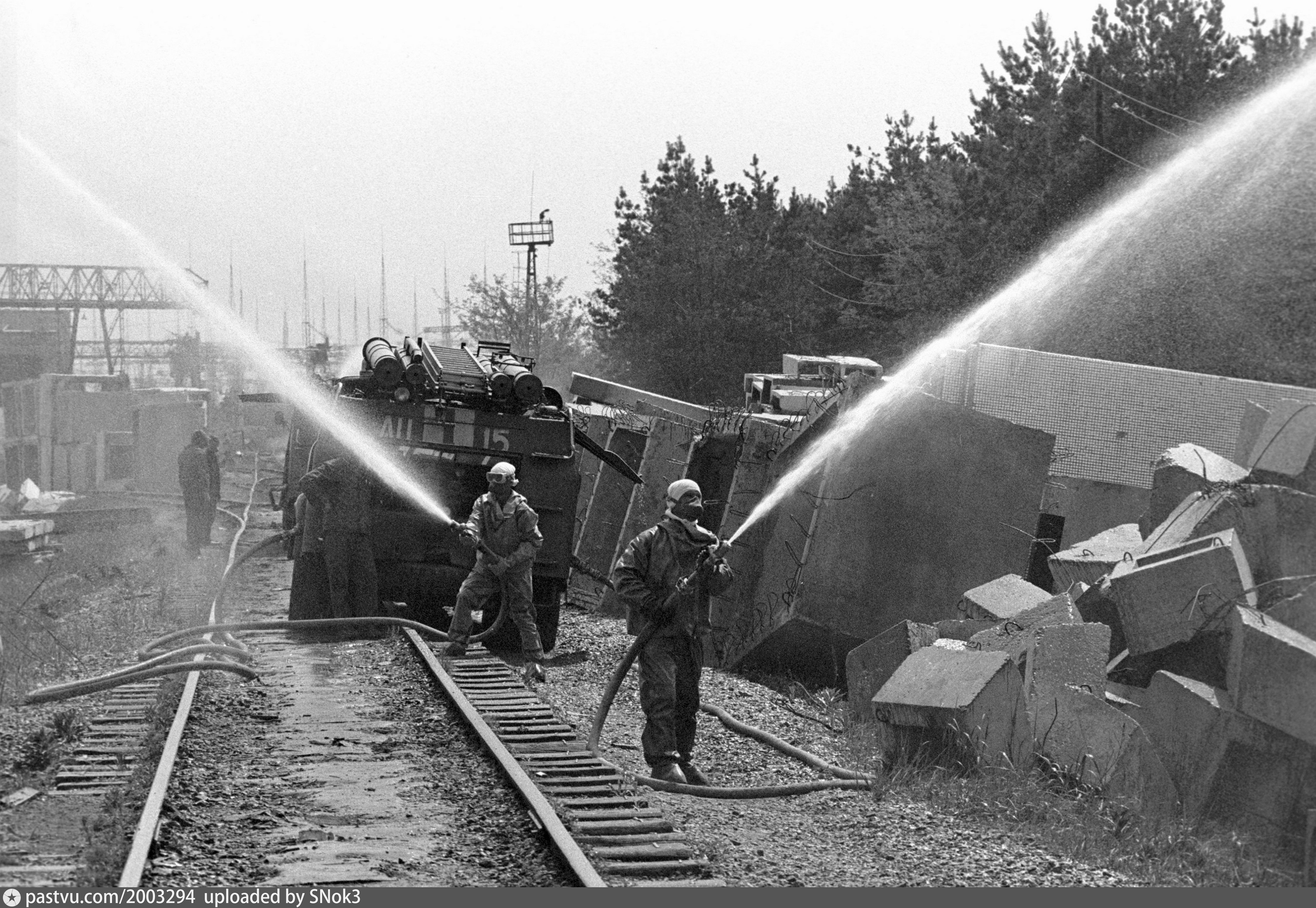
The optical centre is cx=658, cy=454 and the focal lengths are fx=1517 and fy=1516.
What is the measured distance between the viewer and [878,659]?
1196cm

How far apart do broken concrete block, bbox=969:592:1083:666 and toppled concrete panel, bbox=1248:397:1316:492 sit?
184 centimetres

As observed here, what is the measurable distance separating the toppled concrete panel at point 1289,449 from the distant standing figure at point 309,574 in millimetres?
8600

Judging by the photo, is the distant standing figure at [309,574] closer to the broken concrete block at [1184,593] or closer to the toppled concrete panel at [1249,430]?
the broken concrete block at [1184,593]

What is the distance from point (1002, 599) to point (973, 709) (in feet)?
8.91

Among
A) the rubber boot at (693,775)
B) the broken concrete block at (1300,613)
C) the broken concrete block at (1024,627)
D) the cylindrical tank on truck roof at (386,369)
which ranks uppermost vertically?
the cylindrical tank on truck roof at (386,369)

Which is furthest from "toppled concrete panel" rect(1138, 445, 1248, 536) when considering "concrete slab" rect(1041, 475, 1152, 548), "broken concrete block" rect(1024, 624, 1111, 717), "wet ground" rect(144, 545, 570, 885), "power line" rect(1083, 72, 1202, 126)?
"power line" rect(1083, 72, 1202, 126)

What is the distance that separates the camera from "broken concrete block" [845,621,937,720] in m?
11.7

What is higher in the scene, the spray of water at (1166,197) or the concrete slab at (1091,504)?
the spray of water at (1166,197)

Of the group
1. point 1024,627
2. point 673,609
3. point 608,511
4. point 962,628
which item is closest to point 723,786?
point 673,609

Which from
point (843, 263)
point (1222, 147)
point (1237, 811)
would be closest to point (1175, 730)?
point (1237, 811)

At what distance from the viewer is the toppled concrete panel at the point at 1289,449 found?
445 inches

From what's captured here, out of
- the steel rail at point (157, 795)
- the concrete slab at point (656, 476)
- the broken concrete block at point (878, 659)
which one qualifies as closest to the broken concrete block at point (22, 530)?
the concrete slab at point (656, 476)

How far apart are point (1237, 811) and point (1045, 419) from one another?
27.8 feet

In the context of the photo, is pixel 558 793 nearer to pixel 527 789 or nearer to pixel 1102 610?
pixel 527 789
